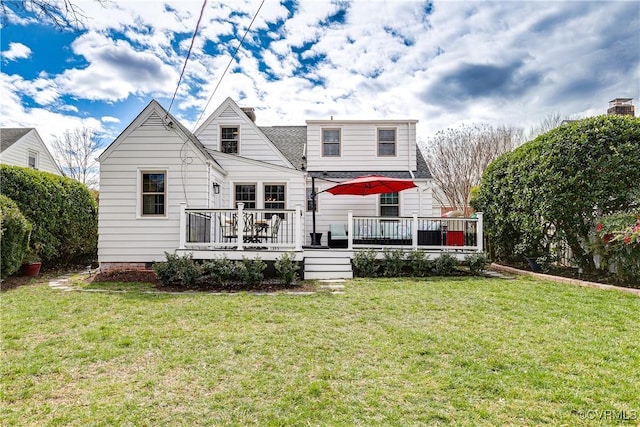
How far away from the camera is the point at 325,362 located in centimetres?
387

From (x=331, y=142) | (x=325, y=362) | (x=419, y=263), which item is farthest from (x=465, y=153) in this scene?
(x=325, y=362)

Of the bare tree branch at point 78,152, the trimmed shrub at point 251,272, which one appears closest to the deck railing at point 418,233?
the trimmed shrub at point 251,272

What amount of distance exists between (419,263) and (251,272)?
4509 mm

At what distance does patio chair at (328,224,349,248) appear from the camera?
12.0 metres

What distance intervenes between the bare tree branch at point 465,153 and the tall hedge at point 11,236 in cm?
2056

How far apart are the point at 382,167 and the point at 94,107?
11.0m

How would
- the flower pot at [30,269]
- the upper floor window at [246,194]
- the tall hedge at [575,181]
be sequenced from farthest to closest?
the upper floor window at [246,194] → the flower pot at [30,269] → the tall hedge at [575,181]

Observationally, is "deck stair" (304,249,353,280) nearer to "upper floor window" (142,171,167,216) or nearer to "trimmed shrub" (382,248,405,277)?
"trimmed shrub" (382,248,405,277)

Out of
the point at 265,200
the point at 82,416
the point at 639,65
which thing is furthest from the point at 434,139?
the point at 82,416

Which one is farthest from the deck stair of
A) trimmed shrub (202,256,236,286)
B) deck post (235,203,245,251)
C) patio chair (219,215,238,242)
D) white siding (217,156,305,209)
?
white siding (217,156,305,209)

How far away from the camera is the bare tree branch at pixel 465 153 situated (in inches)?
906

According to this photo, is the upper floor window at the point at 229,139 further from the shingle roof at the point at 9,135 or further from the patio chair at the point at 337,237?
the shingle roof at the point at 9,135

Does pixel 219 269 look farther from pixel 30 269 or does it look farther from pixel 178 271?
pixel 30 269

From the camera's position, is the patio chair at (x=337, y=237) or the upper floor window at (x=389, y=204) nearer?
the patio chair at (x=337, y=237)
